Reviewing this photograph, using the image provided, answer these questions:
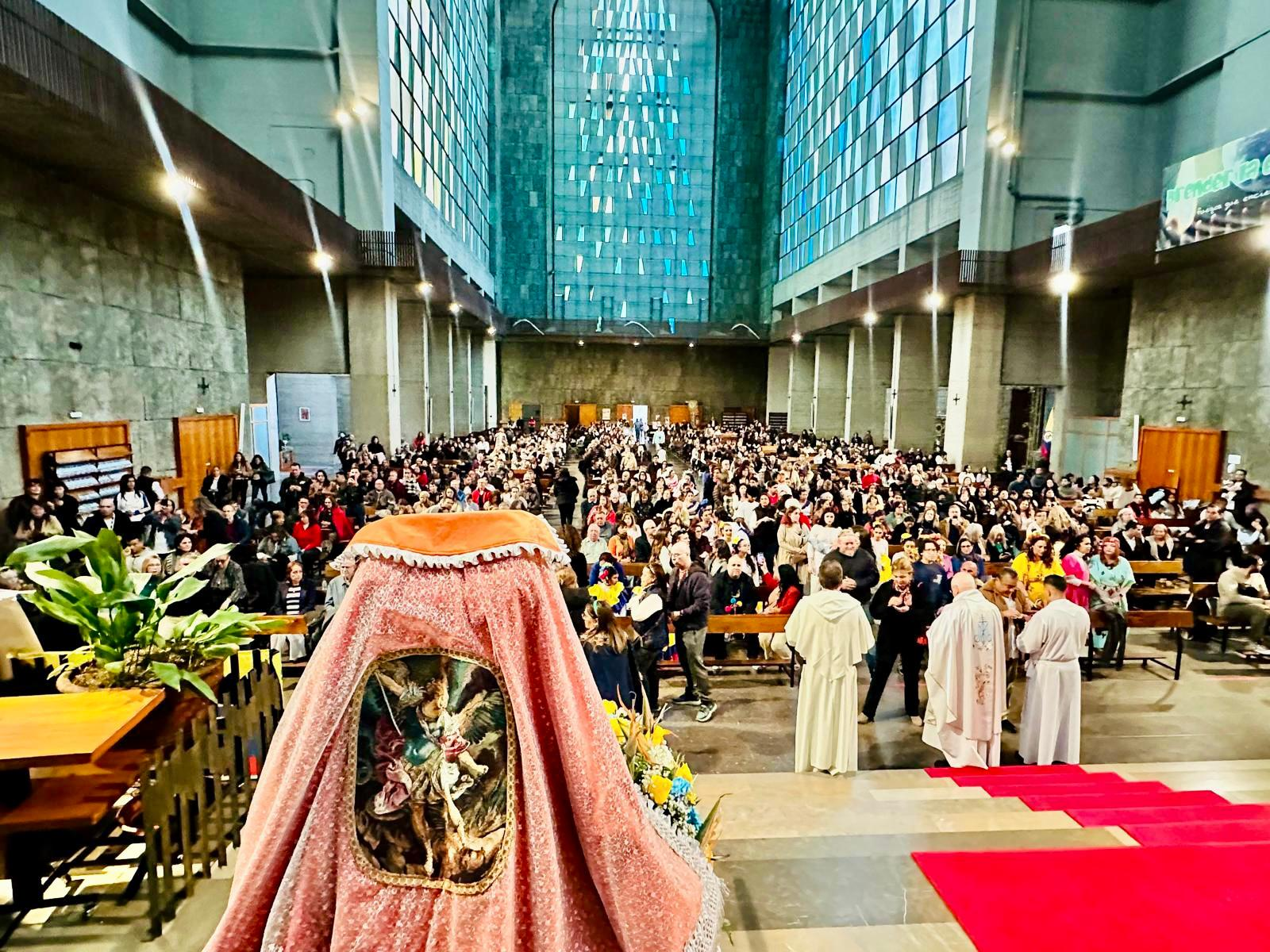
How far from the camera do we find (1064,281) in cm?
1581

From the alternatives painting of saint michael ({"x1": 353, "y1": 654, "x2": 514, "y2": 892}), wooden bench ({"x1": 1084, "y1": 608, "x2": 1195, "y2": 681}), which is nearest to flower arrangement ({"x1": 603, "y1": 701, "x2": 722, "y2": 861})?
painting of saint michael ({"x1": 353, "y1": 654, "x2": 514, "y2": 892})

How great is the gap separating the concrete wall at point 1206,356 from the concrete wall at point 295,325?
20169 millimetres

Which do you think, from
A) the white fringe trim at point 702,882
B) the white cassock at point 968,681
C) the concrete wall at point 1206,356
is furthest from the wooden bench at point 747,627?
the concrete wall at point 1206,356

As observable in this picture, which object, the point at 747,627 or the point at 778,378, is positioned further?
the point at 778,378

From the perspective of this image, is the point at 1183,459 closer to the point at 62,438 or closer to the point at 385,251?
the point at 385,251

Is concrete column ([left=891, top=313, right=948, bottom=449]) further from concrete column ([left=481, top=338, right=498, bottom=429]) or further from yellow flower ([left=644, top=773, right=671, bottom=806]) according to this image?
yellow flower ([left=644, top=773, right=671, bottom=806])

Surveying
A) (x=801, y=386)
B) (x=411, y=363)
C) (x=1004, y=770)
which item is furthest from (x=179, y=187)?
(x=801, y=386)

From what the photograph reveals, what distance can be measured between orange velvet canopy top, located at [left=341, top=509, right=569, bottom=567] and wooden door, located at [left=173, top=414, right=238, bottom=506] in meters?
13.1

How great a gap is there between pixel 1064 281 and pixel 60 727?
61.1ft

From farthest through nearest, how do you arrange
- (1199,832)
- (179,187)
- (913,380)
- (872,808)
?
(913,380), (179,187), (872,808), (1199,832)

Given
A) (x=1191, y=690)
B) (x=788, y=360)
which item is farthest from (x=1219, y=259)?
(x=788, y=360)

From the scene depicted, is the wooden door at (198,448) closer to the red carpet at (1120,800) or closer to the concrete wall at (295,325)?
the concrete wall at (295,325)

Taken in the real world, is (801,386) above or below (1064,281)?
below

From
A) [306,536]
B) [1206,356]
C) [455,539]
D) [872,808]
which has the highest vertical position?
[1206,356]
